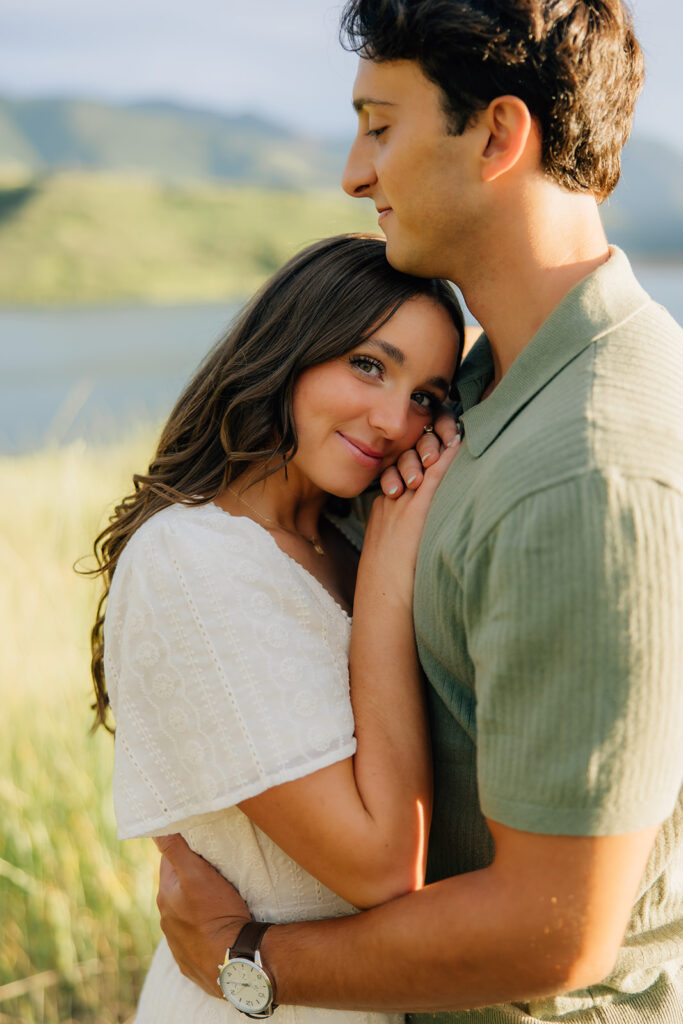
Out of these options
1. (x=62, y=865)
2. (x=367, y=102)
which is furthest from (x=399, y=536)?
(x=62, y=865)

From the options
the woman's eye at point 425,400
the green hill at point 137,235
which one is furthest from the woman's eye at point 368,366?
the green hill at point 137,235

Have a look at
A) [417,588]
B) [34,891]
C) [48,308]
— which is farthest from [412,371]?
[48,308]

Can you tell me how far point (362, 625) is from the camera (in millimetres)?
1693

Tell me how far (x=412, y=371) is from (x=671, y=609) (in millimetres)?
1017

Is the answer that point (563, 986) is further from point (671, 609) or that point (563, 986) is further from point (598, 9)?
point (598, 9)

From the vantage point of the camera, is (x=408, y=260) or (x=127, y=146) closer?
(x=408, y=260)

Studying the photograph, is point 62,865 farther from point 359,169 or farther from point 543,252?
point 543,252

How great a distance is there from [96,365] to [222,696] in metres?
19.7

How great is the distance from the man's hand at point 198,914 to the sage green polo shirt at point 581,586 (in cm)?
57

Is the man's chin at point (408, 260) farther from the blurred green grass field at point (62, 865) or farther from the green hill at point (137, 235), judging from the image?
the green hill at point (137, 235)

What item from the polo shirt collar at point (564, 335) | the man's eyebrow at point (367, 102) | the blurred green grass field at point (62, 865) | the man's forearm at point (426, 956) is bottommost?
the blurred green grass field at point (62, 865)

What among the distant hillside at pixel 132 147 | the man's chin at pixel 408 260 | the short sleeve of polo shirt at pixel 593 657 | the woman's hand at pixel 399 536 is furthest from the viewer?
the distant hillside at pixel 132 147

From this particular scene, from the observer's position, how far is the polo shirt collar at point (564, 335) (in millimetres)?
1445

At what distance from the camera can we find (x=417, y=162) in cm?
166
